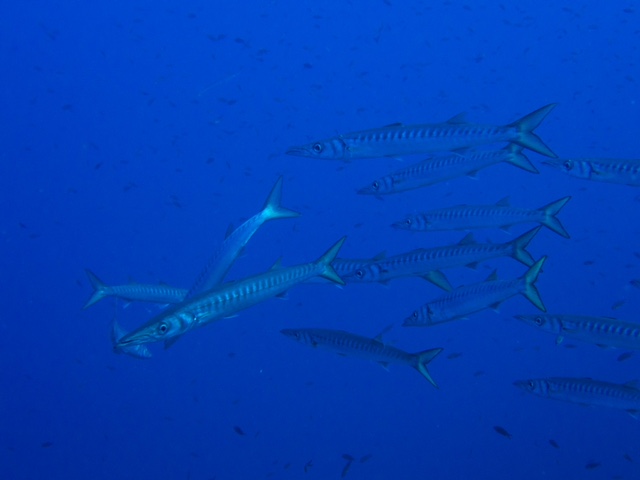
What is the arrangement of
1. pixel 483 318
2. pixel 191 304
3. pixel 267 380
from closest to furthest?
pixel 191 304
pixel 267 380
pixel 483 318

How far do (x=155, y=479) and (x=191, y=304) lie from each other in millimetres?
8831

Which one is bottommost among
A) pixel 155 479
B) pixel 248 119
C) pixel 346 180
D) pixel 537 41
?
pixel 155 479

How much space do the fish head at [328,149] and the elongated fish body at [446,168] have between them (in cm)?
61

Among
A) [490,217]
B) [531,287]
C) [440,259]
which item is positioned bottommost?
[531,287]

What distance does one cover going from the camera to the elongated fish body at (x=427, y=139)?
512cm

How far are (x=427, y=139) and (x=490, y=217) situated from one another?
3.86 ft

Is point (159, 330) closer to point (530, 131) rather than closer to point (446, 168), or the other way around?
point (446, 168)

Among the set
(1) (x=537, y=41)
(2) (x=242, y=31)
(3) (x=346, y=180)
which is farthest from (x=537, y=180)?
(2) (x=242, y=31)

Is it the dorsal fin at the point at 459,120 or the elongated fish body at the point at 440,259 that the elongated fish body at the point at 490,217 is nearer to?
the elongated fish body at the point at 440,259

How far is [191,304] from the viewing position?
12.3ft

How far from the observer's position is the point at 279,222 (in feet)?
41.0

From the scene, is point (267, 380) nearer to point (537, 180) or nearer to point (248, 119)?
point (248, 119)

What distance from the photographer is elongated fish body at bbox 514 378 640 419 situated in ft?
17.9

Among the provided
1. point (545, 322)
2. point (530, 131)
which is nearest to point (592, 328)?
point (545, 322)
